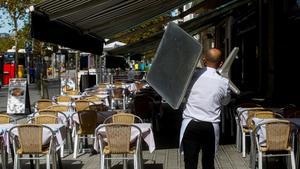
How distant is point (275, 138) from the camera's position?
7832 mm

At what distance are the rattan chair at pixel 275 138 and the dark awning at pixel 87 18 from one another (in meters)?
3.02

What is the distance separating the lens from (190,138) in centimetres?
598

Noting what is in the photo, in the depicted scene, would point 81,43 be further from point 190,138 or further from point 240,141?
point 190,138

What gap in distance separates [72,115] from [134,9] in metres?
2.54

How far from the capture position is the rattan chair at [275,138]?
777cm

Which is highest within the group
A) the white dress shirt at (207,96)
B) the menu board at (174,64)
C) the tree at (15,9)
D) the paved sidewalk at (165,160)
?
the tree at (15,9)

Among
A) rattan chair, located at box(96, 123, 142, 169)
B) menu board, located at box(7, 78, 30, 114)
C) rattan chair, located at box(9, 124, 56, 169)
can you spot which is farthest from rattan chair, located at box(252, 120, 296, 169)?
menu board, located at box(7, 78, 30, 114)

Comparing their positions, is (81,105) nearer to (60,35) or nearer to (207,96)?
(60,35)

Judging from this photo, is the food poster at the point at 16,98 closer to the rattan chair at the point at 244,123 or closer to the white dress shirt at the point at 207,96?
the rattan chair at the point at 244,123

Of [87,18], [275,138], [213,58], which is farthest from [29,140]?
[87,18]

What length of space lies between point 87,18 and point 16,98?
8.14 metres

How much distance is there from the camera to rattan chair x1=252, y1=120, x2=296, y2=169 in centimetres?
777

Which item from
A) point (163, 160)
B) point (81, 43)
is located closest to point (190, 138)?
point (163, 160)

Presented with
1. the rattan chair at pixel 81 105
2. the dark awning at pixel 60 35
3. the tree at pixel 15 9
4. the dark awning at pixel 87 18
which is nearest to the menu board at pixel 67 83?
the tree at pixel 15 9
